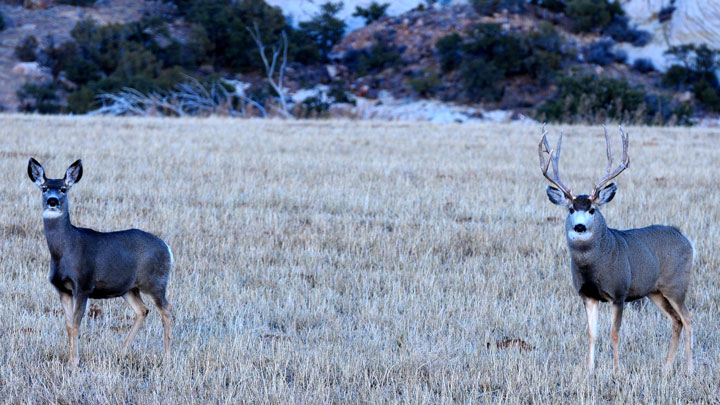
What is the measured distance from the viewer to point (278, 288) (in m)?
8.44

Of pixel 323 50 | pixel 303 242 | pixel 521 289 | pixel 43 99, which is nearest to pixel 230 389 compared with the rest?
pixel 521 289

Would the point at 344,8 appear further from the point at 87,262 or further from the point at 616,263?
the point at 87,262

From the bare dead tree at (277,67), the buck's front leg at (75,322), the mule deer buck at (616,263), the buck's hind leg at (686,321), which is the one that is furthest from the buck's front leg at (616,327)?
the bare dead tree at (277,67)

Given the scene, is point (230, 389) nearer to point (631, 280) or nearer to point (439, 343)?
point (439, 343)

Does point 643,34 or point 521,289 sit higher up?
point 643,34

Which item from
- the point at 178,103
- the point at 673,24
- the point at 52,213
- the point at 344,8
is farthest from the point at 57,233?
the point at 344,8

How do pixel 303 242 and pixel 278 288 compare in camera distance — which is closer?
pixel 278 288

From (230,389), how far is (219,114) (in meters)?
29.2

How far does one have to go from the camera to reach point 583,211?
20.0ft

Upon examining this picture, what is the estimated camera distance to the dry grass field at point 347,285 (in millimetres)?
5801

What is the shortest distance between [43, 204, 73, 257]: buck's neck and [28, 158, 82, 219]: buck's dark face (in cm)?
3

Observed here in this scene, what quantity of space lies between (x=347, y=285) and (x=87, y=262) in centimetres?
313

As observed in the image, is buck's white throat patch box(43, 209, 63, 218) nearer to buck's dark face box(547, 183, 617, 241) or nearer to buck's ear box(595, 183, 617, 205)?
buck's dark face box(547, 183, 617, 241)

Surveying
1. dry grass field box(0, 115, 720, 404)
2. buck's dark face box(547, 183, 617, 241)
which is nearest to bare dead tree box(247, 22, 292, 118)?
dry grass field box(0, 115, 720, 404)
